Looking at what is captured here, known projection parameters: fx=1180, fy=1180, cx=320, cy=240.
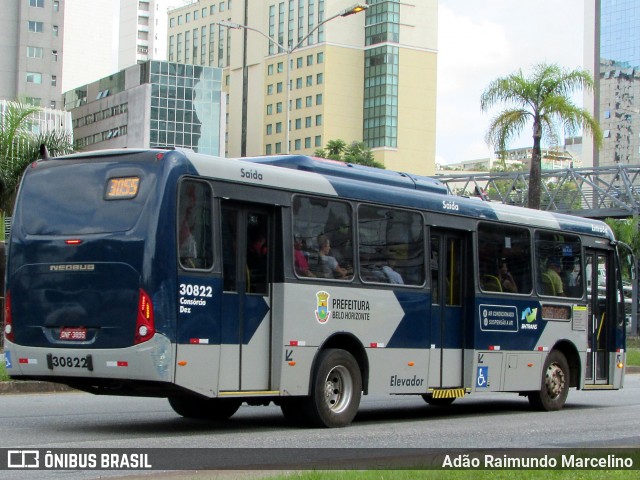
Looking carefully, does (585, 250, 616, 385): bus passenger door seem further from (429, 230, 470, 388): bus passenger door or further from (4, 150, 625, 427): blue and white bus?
(429, 230, 470, 388): bus passenger door

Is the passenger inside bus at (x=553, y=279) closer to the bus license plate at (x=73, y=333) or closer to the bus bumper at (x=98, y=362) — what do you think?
the bus bumper at (x=98, y=362)

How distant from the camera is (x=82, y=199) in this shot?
507 inches

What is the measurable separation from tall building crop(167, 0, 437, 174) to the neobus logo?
140535 mm

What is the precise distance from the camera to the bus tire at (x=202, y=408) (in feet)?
49.5

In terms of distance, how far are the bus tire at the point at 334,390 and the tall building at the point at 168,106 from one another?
369 ft

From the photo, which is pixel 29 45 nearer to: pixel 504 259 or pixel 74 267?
pixel 504 259

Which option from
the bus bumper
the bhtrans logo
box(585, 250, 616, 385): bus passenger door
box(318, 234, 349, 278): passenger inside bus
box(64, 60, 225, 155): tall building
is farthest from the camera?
box(64, 60, 225, 155): tall building

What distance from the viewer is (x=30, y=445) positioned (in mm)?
11391

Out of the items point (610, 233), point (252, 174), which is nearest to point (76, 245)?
point (252, 174)

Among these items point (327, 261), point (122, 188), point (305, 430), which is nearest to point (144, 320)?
point (122, 188)

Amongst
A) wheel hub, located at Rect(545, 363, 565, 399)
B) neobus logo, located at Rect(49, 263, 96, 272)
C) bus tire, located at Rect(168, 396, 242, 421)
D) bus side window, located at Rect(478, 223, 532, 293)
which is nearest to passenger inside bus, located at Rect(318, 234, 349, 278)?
bus tire, located at Rect(168, 396, 242, 421)

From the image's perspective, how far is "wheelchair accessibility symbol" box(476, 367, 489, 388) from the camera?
16.9 m

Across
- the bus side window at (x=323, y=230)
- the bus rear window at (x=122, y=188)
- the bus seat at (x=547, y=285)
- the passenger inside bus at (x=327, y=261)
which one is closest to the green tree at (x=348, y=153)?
the bus seat at (x=547, y=285)

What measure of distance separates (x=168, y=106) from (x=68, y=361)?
387 feet
